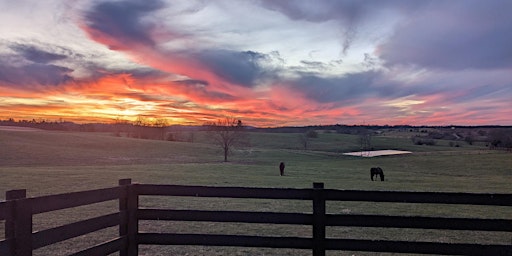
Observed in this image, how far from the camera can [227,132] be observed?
85875 millimetres

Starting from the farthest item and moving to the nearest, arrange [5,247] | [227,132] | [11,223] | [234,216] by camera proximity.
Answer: [227,132] < [234,216] < [11,223] < [5,247]

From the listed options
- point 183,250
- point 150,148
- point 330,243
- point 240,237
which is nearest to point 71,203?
point 240,237

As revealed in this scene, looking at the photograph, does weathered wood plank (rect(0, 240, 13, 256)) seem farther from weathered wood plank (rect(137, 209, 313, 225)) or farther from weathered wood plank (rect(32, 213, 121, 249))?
weathered wood plank (rect(137, 209, 313, 225))

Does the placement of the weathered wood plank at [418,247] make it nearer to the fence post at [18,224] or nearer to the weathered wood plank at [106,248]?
the weathered wood plank at [106,248]

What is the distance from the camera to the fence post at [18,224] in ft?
16.3

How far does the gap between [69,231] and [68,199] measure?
1.42 ft

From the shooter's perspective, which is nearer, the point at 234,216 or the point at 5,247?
the point at 5,247

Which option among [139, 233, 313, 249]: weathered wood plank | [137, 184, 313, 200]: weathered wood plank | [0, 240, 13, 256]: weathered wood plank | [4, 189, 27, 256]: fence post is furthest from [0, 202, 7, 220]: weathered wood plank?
[139, 233, 313, 249]: weathered wood plank

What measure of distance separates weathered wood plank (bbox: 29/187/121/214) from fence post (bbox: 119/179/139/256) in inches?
8.3

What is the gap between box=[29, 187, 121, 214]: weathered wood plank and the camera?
5379mm

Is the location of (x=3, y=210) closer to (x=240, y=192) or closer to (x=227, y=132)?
(x=240, y=192)

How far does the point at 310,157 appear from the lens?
92375 millimetres

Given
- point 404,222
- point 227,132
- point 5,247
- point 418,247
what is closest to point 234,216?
point 404,222

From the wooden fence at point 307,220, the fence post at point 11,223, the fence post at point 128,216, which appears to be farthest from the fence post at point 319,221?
the fence post at point 11,223
